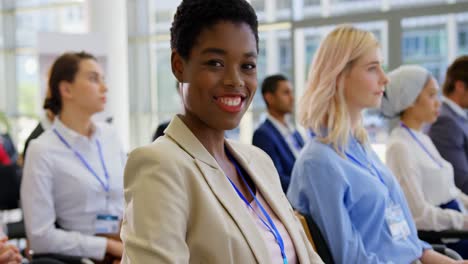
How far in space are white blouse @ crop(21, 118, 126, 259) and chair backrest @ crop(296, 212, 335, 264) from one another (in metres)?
1.07

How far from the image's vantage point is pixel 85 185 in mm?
2678

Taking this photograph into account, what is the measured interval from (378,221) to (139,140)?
23.4ft

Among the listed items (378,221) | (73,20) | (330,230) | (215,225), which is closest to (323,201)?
(330,230)

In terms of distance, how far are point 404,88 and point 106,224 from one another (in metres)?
1.70

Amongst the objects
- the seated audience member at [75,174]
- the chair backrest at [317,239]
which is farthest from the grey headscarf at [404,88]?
the seated audience member at [75,174]

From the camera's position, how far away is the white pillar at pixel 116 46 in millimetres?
7930

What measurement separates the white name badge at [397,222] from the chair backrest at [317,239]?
11.9 inches

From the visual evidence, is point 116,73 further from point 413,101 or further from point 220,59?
point 220,59

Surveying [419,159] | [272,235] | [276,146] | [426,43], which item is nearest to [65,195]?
[272,235]

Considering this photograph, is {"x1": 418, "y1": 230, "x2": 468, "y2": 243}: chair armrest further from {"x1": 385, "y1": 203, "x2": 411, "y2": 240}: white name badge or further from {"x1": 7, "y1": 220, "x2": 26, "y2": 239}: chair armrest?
{"x1": 7, "y1": 220, "x2": 26, "y2": 239}: chair armrest

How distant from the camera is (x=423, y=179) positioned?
2.86 metres

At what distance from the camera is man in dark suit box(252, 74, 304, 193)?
4.54 metres

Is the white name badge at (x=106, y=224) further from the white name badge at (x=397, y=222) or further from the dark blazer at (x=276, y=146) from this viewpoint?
the dark blazer at (x=276, y=146)

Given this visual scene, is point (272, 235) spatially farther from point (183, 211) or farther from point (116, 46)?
point (116, 46)
